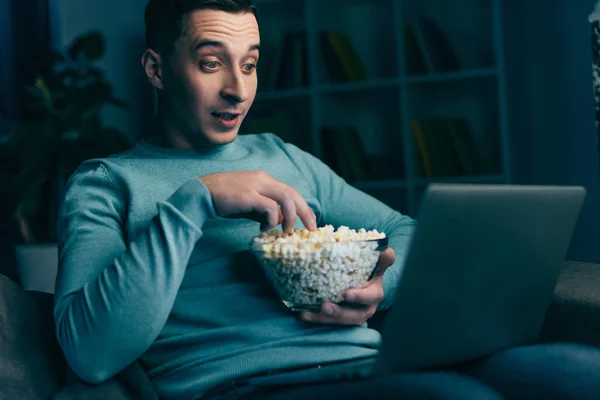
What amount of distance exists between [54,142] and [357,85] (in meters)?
1.41

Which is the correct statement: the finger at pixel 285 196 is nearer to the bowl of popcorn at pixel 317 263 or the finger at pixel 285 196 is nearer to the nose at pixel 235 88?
the bowl of popcorn at pixel 317 263

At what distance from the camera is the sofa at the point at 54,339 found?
1.00m

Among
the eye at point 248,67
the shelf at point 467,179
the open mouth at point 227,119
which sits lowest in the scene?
the shelf at point 467,179

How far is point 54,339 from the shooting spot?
115cm

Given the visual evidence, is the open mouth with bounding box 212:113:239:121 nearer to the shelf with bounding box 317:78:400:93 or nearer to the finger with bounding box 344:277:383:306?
the finger with bounding box 344:277:383:306

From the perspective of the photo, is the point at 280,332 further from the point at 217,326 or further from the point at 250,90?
the point at 250,90

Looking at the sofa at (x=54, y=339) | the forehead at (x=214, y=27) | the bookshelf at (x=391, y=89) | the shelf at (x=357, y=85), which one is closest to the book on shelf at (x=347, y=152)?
the bookshelf at (x=391, y=89)

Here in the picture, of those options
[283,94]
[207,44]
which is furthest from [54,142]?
[207,44]

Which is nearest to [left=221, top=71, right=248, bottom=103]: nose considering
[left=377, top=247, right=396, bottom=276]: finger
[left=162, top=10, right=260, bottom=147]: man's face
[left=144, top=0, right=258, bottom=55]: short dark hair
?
[left=162, top=10, right=260, bottom=147]: man's face

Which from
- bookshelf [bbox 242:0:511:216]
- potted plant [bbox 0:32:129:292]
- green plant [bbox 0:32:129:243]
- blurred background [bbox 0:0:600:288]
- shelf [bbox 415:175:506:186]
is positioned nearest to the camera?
potted plant [bbox 0:32:129:292]

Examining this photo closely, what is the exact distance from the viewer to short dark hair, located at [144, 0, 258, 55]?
1209 mm

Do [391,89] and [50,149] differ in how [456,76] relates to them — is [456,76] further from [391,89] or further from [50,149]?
[50,149]

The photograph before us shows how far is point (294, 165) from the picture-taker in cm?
138

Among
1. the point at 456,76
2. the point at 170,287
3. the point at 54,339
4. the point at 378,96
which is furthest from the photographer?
the point at 378,96
